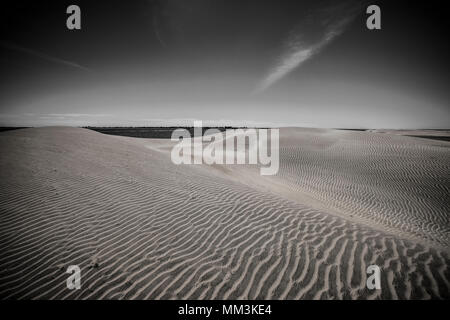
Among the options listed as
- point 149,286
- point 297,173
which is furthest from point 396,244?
point 297,173

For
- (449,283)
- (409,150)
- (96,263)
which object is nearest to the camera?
(449,283)

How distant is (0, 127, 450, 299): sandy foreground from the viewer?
3.31m

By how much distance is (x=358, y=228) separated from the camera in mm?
5195

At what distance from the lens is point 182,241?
4426 mm

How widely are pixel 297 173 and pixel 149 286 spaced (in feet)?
45.2

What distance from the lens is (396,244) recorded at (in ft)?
→ 14.3

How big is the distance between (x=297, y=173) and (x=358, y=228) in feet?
34.0

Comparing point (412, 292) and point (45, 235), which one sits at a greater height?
point (45, 235)

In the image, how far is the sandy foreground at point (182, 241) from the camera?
3.31 m

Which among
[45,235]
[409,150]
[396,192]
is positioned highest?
[409,150]

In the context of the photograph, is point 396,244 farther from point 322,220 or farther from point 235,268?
point 235,268
